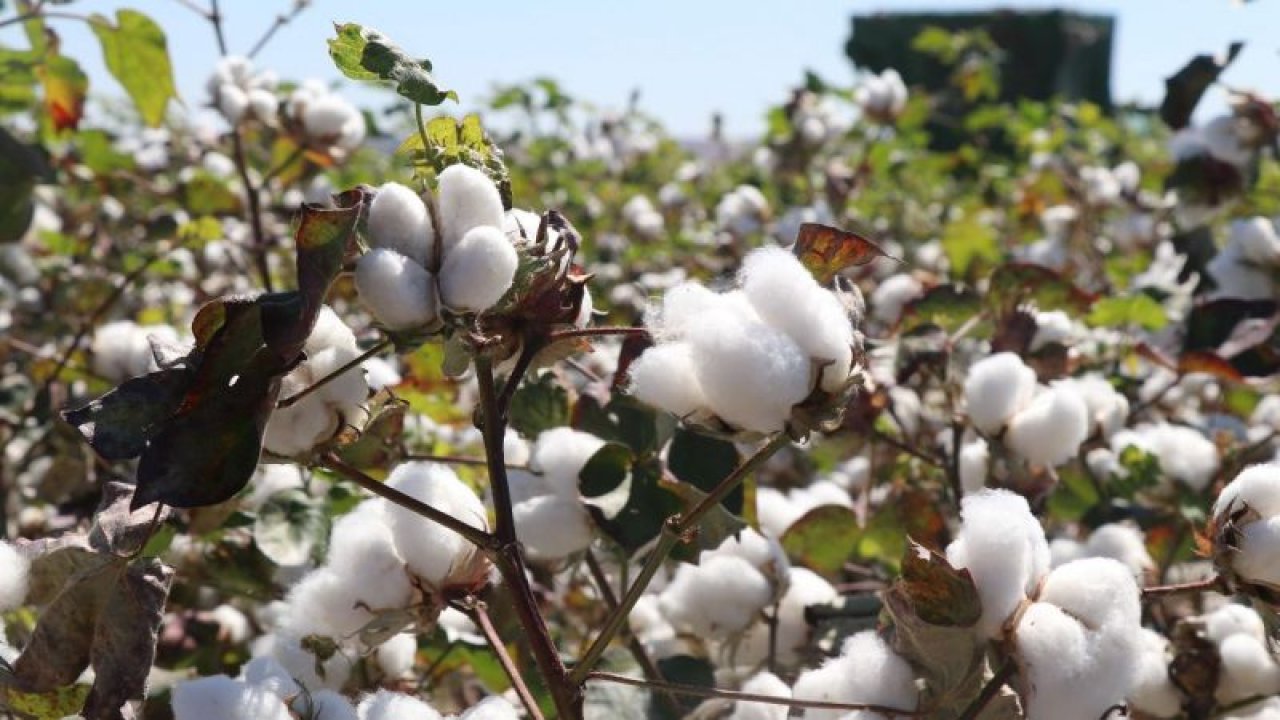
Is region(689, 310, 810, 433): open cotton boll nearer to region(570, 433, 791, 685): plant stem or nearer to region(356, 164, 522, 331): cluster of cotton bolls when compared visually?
region(570, 433, 791, 685): plant stem

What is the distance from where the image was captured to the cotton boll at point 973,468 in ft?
4.91

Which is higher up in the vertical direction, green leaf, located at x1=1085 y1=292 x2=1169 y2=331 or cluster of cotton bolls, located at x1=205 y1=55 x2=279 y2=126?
cluster of cotton bolls, located at x1=205 y1=55 x2=279 y2=126

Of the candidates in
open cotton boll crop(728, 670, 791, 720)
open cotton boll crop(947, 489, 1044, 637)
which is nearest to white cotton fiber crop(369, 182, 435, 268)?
open cotton boll crop(947, 489, 1044, 637)

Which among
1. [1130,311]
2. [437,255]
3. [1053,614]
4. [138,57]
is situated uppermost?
[437,255]

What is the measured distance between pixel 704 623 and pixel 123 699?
69cm

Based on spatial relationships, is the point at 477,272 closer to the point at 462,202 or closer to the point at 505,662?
the point at 462,202

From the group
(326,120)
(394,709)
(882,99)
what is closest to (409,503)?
(394,709)

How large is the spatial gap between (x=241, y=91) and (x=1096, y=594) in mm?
1758

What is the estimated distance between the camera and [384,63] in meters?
0.82

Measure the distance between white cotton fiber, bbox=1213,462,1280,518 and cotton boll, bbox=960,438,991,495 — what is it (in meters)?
0.51

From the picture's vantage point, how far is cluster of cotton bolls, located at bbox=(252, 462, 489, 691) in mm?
984

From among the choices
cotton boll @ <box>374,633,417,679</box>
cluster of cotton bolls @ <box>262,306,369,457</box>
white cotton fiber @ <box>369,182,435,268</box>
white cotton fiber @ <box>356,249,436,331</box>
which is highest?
white cotton fiber @ <box>369,182,435,268</box>

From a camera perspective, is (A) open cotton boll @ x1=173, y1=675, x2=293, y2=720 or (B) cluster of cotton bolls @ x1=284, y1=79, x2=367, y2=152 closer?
(A) open cotton boll @ x1=173, y1=675, x2=293, y2=720

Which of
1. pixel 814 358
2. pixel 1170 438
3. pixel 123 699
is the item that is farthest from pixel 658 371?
pixel 1170 438
